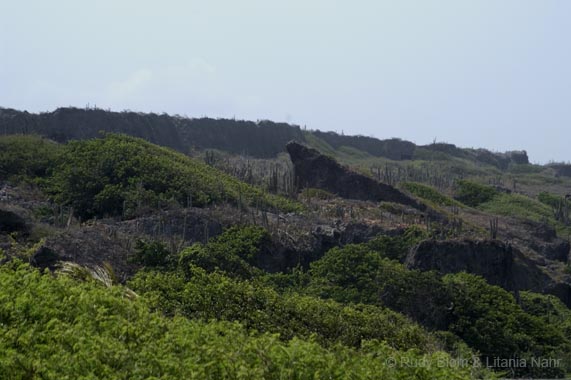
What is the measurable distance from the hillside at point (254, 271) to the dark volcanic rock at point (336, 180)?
75 millimetres

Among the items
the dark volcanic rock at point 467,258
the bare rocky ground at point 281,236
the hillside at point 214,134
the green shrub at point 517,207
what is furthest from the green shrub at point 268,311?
the green shrub at point 517,207

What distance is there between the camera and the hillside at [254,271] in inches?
485

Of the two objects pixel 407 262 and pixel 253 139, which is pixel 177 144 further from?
pixel 407 262

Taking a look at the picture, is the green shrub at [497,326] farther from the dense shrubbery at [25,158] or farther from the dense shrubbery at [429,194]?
the dense shrubbery at [429,194]

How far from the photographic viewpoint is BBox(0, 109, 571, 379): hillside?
40.4 ft

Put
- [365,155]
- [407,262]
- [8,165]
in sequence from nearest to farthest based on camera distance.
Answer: [407,262], [8,165], [365,155]

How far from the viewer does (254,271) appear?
27.5 m

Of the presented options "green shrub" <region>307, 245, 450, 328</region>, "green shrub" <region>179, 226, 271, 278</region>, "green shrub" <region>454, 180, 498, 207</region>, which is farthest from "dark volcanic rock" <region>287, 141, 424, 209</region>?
"green shrub" <region>307, 245, 450, 328</region>

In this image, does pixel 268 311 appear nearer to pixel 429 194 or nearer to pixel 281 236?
pixel 281 236

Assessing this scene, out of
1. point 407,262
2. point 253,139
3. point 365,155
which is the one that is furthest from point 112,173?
point 365,155

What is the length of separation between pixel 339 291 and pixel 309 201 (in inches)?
704

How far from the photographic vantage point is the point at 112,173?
3981cm

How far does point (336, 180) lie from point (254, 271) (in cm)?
2309

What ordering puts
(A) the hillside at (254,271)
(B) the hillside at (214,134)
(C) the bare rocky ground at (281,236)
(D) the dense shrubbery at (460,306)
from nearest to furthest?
(A) the hillside at (254,271)
(C) the bare rocky ground at (281,236)
(D) the dense shrubbery at (460,306)
(B) the hillside at (214,134)
